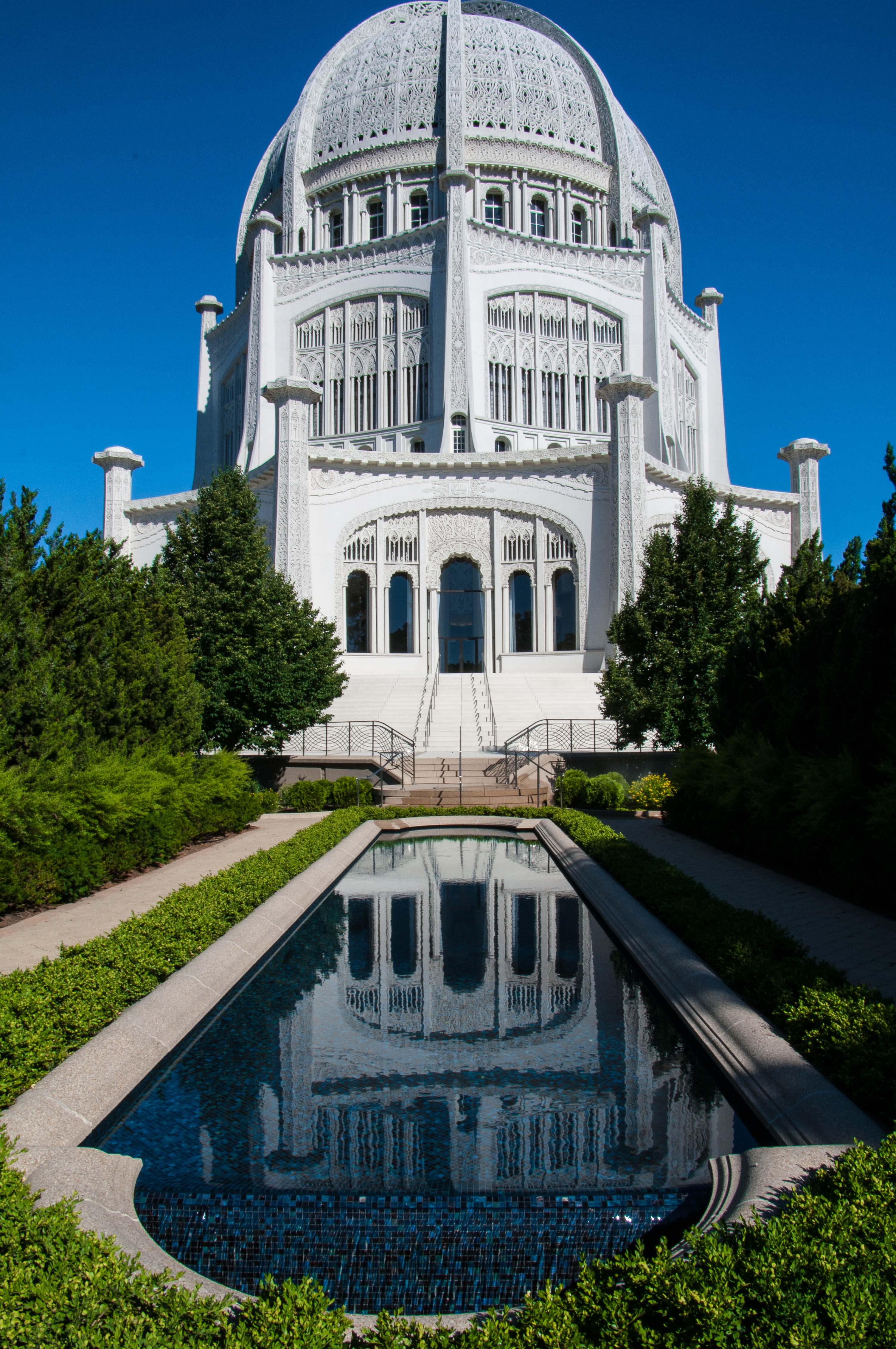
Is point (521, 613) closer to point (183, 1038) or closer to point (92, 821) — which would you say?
point (92, 821)

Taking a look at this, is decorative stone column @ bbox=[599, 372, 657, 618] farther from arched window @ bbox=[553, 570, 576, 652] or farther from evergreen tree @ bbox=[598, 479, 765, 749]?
evergreen tree @ bbox=[598, 479, 765, 749]

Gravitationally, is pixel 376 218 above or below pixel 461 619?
above

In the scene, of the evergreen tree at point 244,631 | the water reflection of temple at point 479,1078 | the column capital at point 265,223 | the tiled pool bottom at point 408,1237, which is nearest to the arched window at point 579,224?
the column capital at point 265,223

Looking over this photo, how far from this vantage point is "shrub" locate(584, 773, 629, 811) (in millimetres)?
18594

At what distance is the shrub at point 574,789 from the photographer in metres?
19.1

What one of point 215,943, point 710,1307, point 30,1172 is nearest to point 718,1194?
point 710,1307

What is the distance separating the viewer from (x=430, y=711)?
84.3ft

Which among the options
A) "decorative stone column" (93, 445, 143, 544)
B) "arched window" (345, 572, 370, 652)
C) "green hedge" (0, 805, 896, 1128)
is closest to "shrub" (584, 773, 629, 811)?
"green hedge" (0, 805, 896, 1128)

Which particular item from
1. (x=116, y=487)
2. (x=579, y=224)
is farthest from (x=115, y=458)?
(x=579, y=224)

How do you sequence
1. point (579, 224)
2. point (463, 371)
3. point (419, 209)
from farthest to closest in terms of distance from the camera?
1. point (579, 224)
2. point (419, 209)
3. point (463, 371)

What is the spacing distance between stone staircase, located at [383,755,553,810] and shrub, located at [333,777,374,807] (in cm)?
38

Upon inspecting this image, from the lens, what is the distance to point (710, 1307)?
2471mm

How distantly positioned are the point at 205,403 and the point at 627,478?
84.1 feet

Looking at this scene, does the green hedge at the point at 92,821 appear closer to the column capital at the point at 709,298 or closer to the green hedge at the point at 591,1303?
the green hedge at the point at 591,1303
